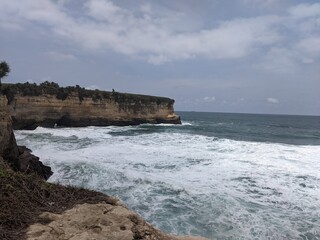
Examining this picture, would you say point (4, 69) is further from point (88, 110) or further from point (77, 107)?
point (88, 110)

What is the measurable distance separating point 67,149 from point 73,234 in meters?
16.0

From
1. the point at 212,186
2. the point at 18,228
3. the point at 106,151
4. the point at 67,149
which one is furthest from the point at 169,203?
the point at 67,149

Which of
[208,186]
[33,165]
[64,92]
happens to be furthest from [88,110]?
[208,186]

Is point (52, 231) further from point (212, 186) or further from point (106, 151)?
point (106, 151)

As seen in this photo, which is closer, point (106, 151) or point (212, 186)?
point (212, 186)

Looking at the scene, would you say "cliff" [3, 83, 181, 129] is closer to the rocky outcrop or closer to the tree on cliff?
the tree on cliff

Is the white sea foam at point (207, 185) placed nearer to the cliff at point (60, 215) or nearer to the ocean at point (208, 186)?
the ocean at point (208, 186)

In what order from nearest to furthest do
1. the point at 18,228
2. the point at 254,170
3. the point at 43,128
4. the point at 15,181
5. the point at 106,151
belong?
the point at 18,228 < the point at 15,181 < the point at 254,170 < the point at 106,151 < the point at 43,128

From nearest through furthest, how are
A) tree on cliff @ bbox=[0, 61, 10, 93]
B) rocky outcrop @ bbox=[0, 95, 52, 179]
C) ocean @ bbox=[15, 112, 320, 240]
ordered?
ocean @ bbox=[15, 112, 320, 240]
rocky outcrop @ bbox=[0, 95, 52, 179]
tree on cliff @ bbox=[0, 61, 10, 93]

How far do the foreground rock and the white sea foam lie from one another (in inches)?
159

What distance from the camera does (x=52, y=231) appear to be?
11.7ft

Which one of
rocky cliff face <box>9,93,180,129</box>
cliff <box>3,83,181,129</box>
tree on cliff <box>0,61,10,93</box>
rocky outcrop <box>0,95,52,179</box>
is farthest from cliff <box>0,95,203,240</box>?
rocky cliff face <box>9,93,180,129</box>

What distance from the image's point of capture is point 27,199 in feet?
13.6

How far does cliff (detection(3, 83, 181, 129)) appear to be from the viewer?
32.4m
